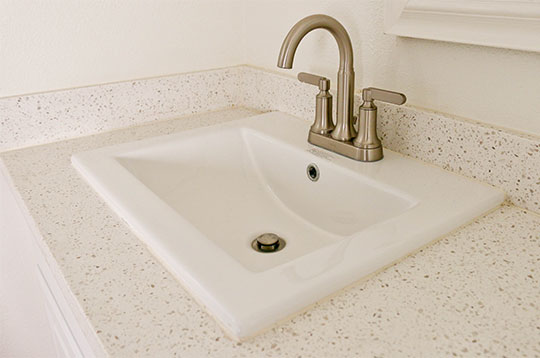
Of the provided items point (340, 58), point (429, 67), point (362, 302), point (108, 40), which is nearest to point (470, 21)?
point (429, 67)

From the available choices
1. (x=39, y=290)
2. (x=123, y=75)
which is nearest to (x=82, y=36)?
(x=123, y=75)

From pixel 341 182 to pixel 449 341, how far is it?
0.44 metres

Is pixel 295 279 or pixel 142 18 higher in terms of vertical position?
pixel 142 18

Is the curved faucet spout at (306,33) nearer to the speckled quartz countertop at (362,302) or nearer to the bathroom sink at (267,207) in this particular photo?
the bathroom sink at (267,207)

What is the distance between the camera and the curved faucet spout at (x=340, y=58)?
0.82 meters

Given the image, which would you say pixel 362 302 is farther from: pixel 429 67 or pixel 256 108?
pixel 256 108

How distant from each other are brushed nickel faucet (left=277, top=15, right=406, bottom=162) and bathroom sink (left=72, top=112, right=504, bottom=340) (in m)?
0.03

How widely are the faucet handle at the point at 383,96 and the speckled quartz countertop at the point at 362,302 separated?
9.5 inches

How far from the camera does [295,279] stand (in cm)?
57

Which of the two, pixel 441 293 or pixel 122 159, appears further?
pixel 122 159

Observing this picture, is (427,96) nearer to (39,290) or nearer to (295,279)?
(295,279)

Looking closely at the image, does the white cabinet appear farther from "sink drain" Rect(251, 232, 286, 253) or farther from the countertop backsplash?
"sink drain" Rect(251, 232, 286, 253)

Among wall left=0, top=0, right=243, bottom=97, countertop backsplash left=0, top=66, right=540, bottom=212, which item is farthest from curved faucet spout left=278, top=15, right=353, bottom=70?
wall left=0, top=0, right=243, bottom=97

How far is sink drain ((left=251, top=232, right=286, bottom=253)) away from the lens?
0.87 m
